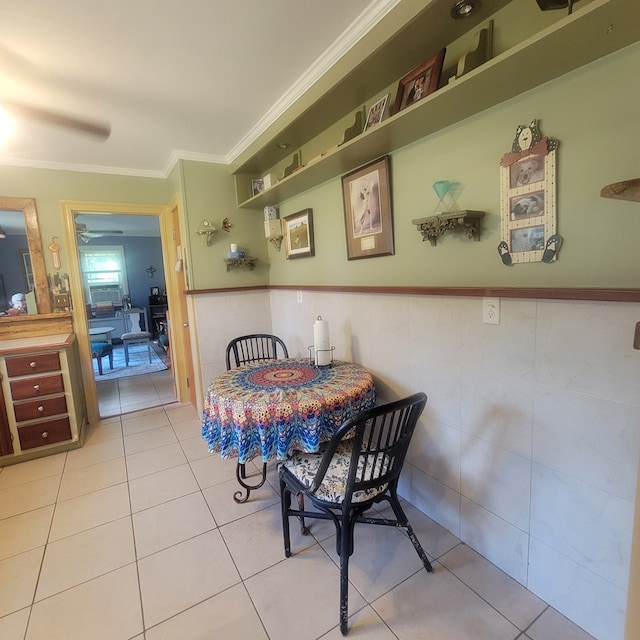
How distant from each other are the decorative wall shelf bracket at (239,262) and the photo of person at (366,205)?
1319 millimetres

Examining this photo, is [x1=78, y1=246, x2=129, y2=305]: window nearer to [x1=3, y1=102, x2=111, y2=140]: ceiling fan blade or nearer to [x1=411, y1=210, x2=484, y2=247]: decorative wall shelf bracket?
[x1=3, y1=102, x2=111, y2=140]: ceiling fan blade

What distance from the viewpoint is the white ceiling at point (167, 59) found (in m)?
1.40

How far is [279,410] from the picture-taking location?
4.99ft

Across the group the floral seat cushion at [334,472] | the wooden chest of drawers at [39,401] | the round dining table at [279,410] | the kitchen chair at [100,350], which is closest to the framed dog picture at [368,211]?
the round dining table at [279,410]

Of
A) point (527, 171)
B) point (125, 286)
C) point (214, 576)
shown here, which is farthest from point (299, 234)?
point (125, 286)

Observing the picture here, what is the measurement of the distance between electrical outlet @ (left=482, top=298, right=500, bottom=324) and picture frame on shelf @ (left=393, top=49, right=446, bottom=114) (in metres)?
0.86

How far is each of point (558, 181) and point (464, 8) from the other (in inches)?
27.0

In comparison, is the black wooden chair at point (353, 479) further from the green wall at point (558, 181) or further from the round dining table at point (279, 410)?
the green wall at point (558, 181)

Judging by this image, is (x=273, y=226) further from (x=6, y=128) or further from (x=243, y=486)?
(x=243, y=486)

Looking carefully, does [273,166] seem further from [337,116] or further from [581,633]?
[581,633]

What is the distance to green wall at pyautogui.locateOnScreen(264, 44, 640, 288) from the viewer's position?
102 centimetres

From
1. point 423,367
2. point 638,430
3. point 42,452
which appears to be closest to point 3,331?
point 42,452

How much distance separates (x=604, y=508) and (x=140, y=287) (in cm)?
821

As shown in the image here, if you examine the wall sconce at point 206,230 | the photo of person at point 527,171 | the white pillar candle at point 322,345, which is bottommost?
the white pillar candle at point 322,345
